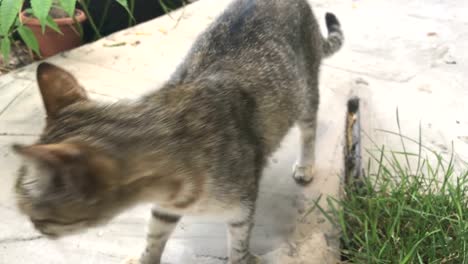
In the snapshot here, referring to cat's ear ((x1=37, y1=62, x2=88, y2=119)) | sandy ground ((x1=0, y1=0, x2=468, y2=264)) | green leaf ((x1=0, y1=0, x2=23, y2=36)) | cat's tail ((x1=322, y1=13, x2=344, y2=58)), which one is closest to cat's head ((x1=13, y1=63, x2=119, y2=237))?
cat's ear ((x1=37, y1=62, x2=88, y2=119))

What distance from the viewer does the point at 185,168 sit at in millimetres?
1411

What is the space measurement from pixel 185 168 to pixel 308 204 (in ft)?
3.50

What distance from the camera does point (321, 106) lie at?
10.0ft

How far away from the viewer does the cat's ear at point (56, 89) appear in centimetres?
132

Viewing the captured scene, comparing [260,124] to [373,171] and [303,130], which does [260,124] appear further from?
[373,171]

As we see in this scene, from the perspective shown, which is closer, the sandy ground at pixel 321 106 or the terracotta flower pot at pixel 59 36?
the sandy ground at pixel 321 106

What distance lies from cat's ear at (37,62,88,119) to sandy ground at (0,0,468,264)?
0.89 metres

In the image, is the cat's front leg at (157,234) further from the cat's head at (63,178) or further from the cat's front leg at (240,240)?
the cat's head at (63,178)

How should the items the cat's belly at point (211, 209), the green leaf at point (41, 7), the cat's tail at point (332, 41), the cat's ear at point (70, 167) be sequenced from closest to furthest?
1. the cat's ear at point (70, 167)
2. the cat's belly at point (211, 209)
3. the green leaf at point (41, 7)
4. the cat's tail at point (332, 41)

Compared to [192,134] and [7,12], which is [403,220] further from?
[7,12]

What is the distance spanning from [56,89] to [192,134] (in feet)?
1.30

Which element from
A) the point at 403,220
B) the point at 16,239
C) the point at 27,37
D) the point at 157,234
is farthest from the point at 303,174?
the point at 27,37

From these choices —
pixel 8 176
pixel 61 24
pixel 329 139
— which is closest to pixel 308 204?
pixel 329 139

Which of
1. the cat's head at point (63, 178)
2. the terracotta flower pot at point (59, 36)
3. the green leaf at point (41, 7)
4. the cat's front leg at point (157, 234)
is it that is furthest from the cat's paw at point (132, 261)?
the terracotta flower pot at point (59, 36)
